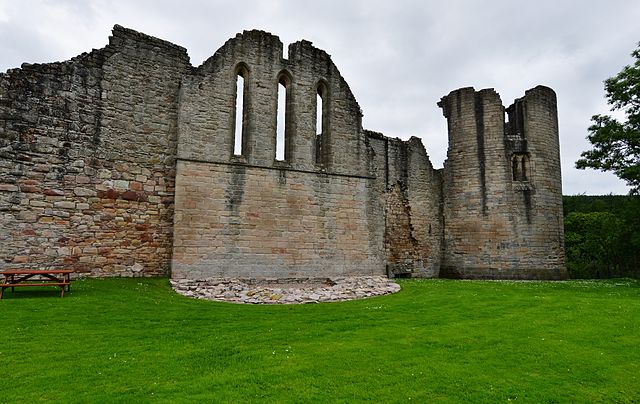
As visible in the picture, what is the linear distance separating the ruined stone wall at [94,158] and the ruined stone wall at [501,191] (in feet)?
45.4

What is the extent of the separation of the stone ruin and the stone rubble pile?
1.23 ft

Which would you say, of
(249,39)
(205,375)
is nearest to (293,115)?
(249,39)

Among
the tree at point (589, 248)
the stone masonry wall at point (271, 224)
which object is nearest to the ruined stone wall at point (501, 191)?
the stone masonry wall at point (271, 224)

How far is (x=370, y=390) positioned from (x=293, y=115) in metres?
12.2

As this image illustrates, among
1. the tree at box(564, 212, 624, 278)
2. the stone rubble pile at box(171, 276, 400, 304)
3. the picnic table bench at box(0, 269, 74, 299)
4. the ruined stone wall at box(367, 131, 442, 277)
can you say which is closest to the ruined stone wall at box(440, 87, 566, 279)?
the ruined stone wall at box(367, 131, 442, 277)

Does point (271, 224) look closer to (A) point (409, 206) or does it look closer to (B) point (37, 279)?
(B) point (37, 279)

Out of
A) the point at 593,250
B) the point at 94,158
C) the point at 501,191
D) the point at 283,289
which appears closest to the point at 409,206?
the point at 501,191

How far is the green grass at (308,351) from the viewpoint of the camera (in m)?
5.10

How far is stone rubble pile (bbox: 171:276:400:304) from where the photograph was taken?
11984 millimetres

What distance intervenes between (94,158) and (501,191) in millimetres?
17238

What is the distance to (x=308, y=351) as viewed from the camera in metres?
6.54

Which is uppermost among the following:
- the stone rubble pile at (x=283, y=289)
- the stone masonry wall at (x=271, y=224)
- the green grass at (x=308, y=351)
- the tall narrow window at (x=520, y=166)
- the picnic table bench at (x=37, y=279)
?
the tall narrow window at (x=520, y=166)

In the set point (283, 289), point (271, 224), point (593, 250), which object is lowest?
point (283, 289)

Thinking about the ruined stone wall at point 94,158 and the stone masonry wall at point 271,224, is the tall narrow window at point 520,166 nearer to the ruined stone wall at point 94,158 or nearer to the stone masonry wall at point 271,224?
the stone masonry wall at point 271,224
